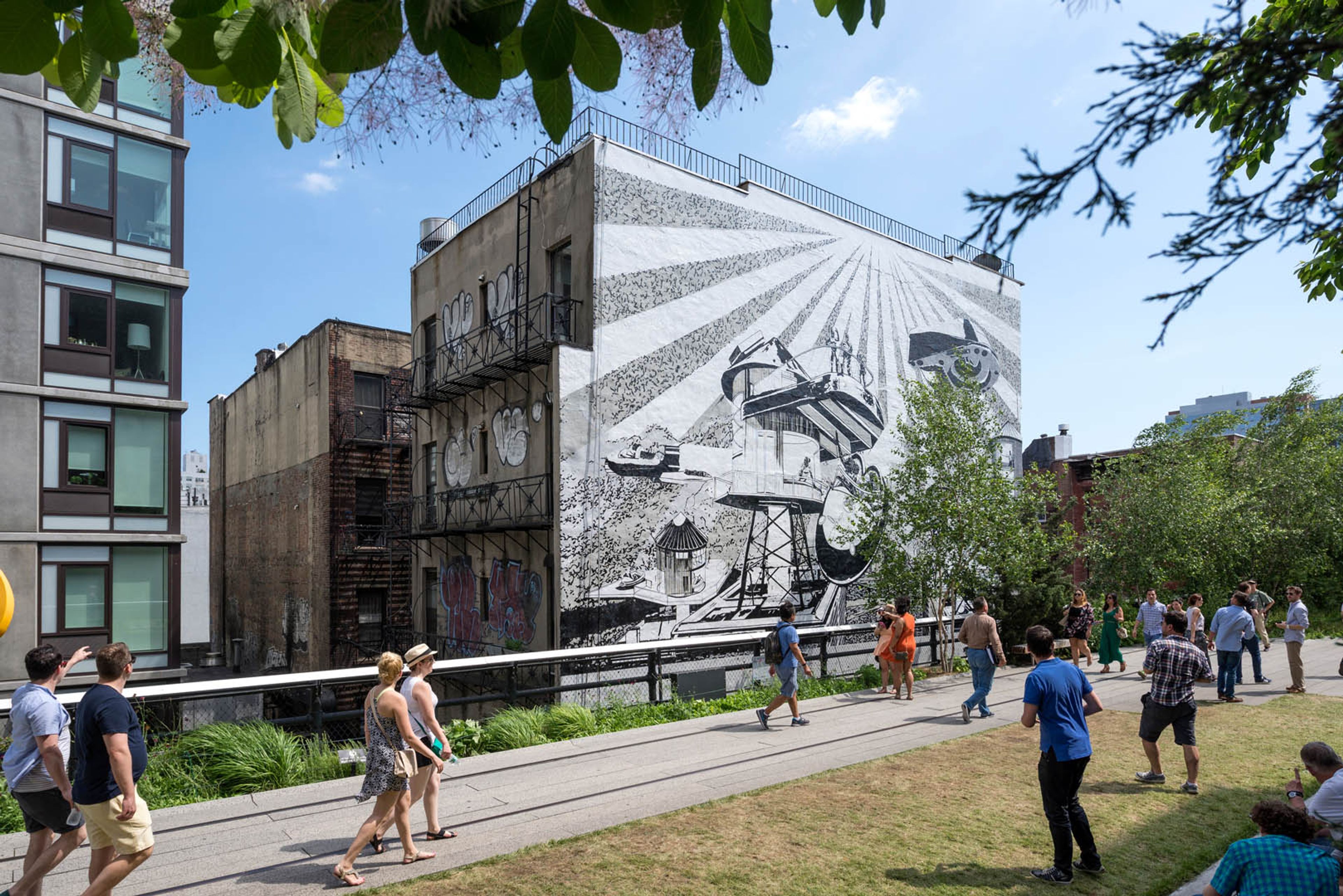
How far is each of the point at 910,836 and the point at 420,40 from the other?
7.69 m

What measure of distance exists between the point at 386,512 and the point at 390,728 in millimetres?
21057

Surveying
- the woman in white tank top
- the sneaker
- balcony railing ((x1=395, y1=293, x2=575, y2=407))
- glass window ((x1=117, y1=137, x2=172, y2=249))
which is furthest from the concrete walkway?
glass window ((x1=117, y1=137, x2=172, y2=249))

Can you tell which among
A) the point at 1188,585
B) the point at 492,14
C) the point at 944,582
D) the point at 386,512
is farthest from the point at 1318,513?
the point at 492,14

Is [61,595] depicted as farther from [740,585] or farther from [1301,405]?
[1301,405]

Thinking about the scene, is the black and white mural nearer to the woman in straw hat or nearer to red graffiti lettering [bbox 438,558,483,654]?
red graffiti lettering [bbox 438,558,483,654]

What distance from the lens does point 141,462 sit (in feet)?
61.0

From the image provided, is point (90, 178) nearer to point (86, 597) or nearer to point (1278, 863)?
point (86, 597)

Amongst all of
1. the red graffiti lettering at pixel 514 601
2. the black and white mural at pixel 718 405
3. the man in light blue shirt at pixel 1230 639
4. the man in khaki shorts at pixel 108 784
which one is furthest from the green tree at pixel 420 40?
the red graffiti lettering at pixel 514 601

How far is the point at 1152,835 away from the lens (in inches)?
299

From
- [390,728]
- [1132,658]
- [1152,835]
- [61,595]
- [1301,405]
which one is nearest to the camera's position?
[390,728]

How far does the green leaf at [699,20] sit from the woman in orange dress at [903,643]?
44.3 feet

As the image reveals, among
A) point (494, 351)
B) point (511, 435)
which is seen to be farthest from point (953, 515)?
point (494, 351)

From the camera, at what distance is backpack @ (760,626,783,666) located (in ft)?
41.9

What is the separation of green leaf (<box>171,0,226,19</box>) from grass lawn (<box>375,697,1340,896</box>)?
6089 millimetres
